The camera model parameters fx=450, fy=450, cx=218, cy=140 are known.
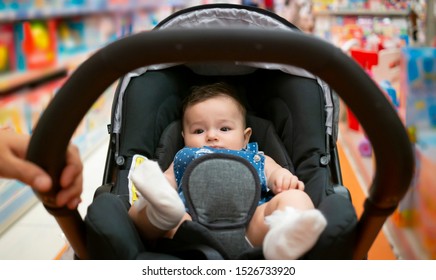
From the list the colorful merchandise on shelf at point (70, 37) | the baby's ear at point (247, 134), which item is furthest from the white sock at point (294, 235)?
the colorful merchandise on shelf at point (70, 37)

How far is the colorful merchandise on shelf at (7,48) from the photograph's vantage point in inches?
74.0

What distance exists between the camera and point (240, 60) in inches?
23.2

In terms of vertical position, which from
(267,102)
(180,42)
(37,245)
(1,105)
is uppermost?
(180,42)

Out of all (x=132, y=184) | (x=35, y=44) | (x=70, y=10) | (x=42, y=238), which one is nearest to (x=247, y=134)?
(x=132, y=184)

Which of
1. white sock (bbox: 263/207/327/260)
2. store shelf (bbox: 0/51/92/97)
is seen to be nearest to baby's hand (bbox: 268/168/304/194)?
white sock (bbox: 263/207/327/260)

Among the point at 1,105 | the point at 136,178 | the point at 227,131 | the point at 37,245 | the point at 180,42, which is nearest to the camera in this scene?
the point at 180,42

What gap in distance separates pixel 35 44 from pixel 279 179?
62.2 inches

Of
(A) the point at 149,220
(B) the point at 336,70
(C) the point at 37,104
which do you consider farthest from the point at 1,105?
(B) the point at 336,70

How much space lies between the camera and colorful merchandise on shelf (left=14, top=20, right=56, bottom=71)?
2.01 meters

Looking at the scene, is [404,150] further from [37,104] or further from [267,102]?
[37,104]

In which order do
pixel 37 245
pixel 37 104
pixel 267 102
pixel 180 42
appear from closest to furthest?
pixel 180 42 → pixel 267 102 → pixel 37 245 → pixel 37 104

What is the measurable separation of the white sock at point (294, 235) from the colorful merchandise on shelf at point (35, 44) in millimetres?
1695

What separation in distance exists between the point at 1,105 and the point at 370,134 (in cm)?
170

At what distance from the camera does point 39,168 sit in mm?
649
